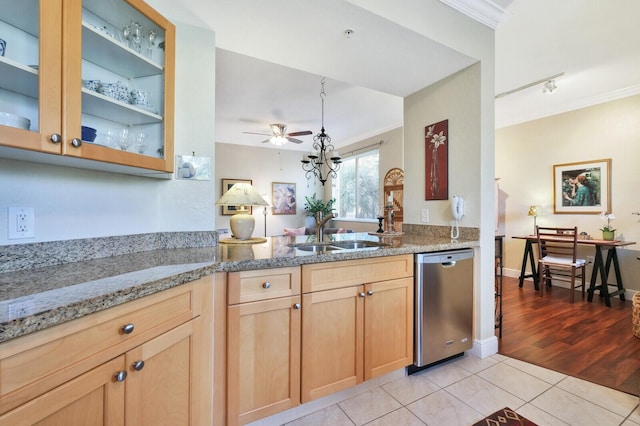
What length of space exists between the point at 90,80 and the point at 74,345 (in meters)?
1.18

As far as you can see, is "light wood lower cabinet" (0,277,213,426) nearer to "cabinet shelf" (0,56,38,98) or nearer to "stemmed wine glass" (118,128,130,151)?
"stemmed wine glass" (118,128,130,151)

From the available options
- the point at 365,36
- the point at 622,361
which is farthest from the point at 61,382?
the point at 622,361

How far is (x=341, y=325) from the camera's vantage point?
1616 millimetres

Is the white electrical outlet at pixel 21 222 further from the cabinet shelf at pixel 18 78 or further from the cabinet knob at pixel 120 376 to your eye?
the cabinet knob at pixel 120 376

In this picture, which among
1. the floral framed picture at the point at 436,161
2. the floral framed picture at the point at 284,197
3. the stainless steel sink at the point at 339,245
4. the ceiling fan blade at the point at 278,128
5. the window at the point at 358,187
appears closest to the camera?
the stainless steel sink at the point at 339,245

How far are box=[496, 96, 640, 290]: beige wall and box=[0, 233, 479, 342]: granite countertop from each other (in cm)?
386

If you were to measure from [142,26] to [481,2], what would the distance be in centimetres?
228

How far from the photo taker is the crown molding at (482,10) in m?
2.02

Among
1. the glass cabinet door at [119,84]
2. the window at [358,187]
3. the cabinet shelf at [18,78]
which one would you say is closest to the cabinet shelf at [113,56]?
the glass cabinet door at [119,84]

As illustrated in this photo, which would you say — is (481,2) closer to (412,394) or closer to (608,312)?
(412,394)

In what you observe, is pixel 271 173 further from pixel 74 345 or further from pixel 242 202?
pixel 74 345

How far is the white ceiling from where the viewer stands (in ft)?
5.63

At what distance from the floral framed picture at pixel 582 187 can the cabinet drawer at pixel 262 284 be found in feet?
15.1

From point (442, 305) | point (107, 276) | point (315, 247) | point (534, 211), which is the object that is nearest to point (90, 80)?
point (107, 276)
